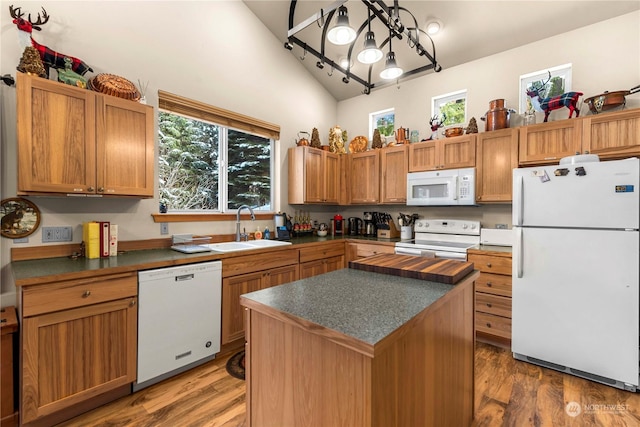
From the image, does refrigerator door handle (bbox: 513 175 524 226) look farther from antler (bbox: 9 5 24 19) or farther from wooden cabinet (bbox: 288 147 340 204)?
antler (bbox: 9 5 24 19)

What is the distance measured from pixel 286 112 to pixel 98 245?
264cm

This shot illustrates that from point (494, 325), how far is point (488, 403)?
97cm

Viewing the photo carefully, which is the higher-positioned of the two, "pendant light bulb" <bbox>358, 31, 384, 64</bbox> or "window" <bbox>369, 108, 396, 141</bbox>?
"window" <bbox>369, 108, 396, 141</bbox>

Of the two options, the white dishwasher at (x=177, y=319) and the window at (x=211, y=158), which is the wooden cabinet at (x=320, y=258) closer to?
the window at (x=211, y=158)

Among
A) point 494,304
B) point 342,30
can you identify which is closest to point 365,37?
point 342,30

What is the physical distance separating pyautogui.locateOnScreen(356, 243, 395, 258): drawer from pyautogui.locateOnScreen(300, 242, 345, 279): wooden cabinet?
0.74 ft

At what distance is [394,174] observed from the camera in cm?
379

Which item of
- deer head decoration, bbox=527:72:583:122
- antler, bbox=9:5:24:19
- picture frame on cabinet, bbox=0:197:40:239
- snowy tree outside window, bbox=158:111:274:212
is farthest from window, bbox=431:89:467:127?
picture frame on cabinet, bbox=0:197:40:239

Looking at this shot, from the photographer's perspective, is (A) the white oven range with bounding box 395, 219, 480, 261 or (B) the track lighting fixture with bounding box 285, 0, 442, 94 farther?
(A) the white oven range with bounding box 395, 219, 480, 261

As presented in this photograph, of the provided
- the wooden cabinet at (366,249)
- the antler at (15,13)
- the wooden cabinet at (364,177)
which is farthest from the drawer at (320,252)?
the antler at (15,13)

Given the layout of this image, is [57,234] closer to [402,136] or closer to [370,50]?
[370,50]

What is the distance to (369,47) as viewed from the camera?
6.81 feet

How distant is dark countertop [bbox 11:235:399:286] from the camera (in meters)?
1.61

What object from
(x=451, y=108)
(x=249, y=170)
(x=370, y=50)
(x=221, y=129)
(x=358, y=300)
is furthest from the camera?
(x=451, y=108)
